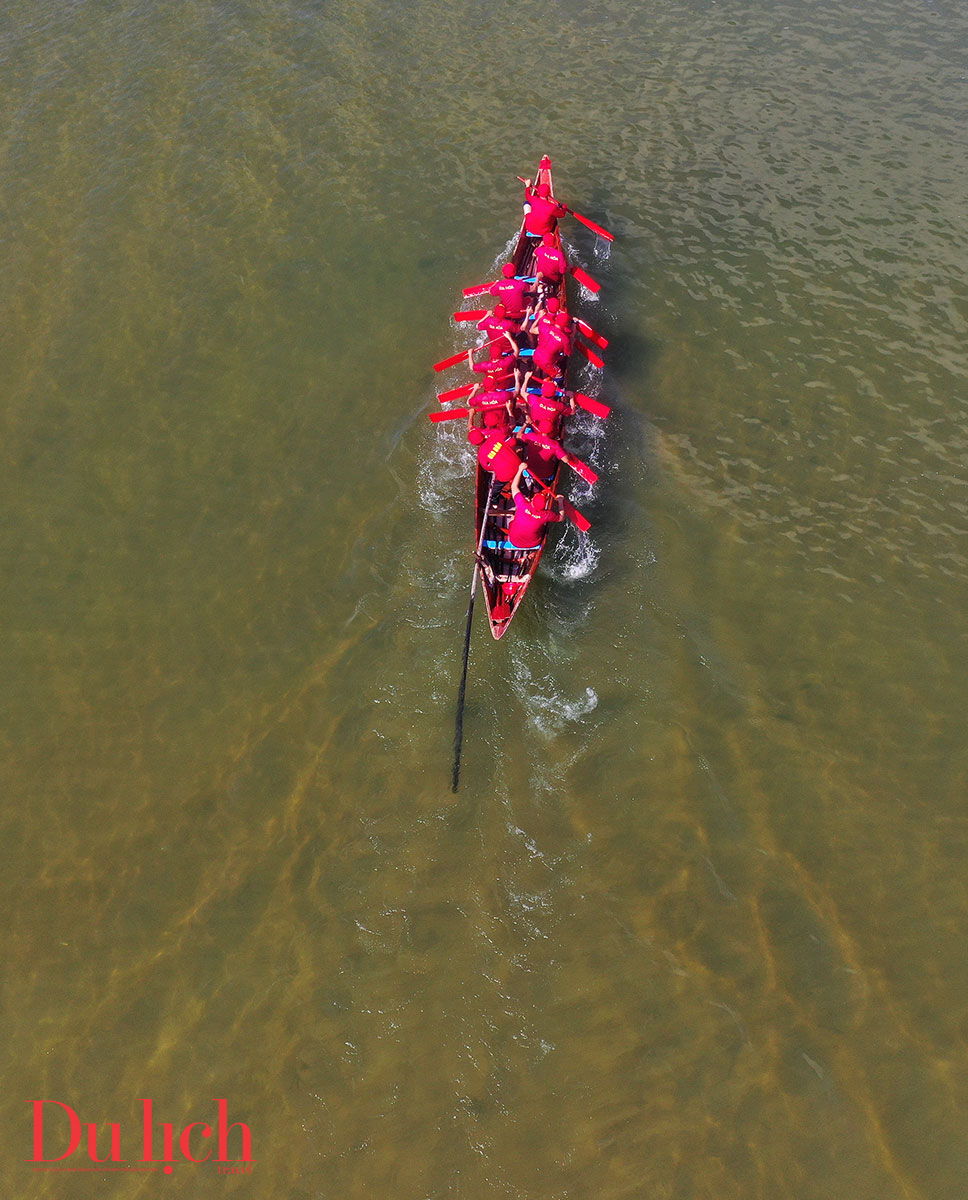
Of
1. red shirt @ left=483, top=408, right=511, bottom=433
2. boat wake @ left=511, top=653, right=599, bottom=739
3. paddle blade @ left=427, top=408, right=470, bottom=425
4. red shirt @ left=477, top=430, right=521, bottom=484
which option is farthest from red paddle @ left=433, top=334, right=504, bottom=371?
boat wake @ left=511, top=653, right=599, bottom=739

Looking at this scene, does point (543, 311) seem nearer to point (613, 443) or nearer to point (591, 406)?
point (591, 406)

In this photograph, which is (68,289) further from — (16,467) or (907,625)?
(907,625)

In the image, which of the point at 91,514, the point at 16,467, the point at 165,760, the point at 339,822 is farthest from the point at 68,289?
the point at 339,822

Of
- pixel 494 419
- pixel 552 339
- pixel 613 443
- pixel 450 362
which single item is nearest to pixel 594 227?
pixel 552 339

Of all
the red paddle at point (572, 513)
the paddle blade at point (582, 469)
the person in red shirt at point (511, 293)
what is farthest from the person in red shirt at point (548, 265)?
the red paddle at point (572, 513)

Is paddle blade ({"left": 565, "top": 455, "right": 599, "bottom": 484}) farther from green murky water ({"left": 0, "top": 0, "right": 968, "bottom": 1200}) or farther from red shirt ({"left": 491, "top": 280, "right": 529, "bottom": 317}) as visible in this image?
red shirt ({"left": 491, "top": 280, "right": 529, "bottom": 317})

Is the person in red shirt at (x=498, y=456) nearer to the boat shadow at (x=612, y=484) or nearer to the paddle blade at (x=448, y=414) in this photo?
the paddle blade at (x=448, y=414)
